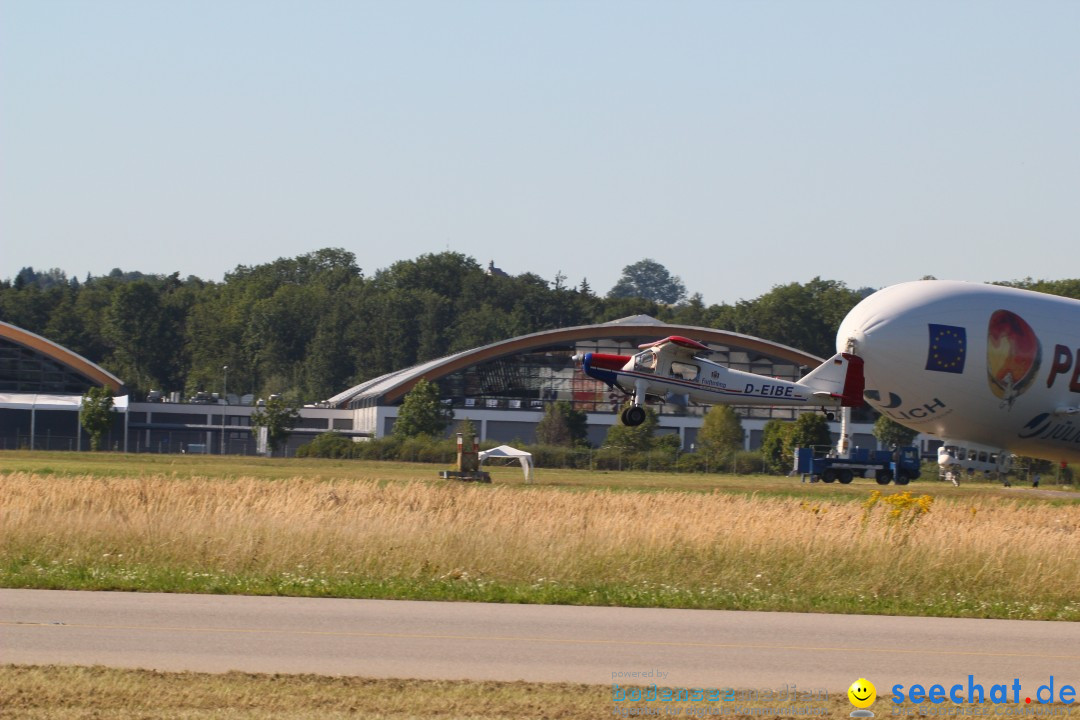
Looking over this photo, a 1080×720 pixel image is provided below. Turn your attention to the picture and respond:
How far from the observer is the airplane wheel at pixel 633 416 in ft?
151

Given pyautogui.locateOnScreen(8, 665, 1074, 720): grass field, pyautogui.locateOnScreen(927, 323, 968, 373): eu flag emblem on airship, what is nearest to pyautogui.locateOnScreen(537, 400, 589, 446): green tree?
pyautogui.locateOnScreen(927, 323, 968, 373): eu flag emblem on airship

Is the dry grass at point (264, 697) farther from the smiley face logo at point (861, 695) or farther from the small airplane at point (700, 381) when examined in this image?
the small airplane at point (700, 381)

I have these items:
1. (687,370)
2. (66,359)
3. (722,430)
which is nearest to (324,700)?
(687,370)

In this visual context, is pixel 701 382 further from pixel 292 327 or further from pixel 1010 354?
pixel 292 327

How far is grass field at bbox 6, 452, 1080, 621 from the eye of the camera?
63.9 ft

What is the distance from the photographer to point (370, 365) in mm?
176125

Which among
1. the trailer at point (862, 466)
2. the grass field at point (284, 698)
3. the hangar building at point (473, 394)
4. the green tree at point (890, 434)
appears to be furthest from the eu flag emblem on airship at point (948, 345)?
the green tree at point (890, 434)

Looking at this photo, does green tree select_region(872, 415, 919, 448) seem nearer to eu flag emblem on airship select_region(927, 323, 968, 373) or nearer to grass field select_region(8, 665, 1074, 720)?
eu flag emblem on airship select_region(927, 323, 968, 373)

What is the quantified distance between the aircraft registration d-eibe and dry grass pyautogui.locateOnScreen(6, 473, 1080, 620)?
16701 millimetres

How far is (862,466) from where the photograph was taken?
62188 mm

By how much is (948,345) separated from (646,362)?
11.1 m

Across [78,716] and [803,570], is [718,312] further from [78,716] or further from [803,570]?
[78,716]

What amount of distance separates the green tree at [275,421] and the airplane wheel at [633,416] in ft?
194

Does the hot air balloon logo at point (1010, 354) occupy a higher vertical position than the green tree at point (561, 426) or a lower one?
higher
